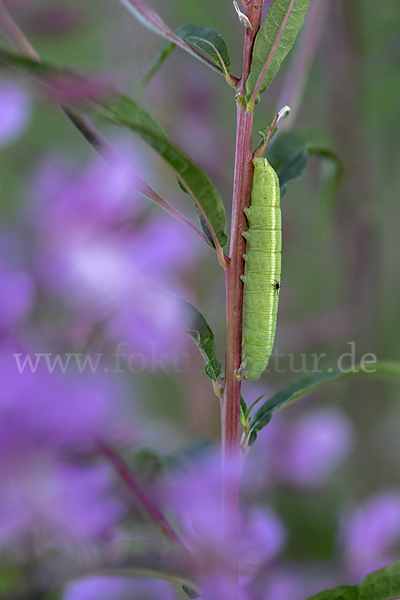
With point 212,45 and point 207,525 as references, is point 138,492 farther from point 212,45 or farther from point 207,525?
point 212,45

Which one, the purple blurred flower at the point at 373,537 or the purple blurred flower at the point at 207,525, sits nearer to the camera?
the purple blurred flower at the point at 207,525

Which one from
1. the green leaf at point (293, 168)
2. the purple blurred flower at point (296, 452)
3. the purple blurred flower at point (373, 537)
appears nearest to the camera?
the green leaf at point (293, 168)

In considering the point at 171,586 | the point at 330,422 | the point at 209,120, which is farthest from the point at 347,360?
the point at 171,586

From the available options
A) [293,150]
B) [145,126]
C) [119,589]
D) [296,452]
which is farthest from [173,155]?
[296,452]

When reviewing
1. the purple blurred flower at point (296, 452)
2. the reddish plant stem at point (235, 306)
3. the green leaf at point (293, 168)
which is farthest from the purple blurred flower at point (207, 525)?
the purple blurred flower at point (296, 452)

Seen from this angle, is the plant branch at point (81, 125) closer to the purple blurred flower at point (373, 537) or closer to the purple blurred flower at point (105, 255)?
the purple blurred flower at point (105, 255)

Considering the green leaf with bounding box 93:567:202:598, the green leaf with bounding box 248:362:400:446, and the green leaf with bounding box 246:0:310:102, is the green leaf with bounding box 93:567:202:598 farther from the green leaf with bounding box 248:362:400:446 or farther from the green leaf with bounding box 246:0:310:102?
the green leaf with bounding box 246:0:310:102

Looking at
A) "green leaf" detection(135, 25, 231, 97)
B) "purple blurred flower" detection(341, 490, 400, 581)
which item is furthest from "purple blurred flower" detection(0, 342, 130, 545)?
"purple blurred flower" detection(341, 490, 400, 581)
